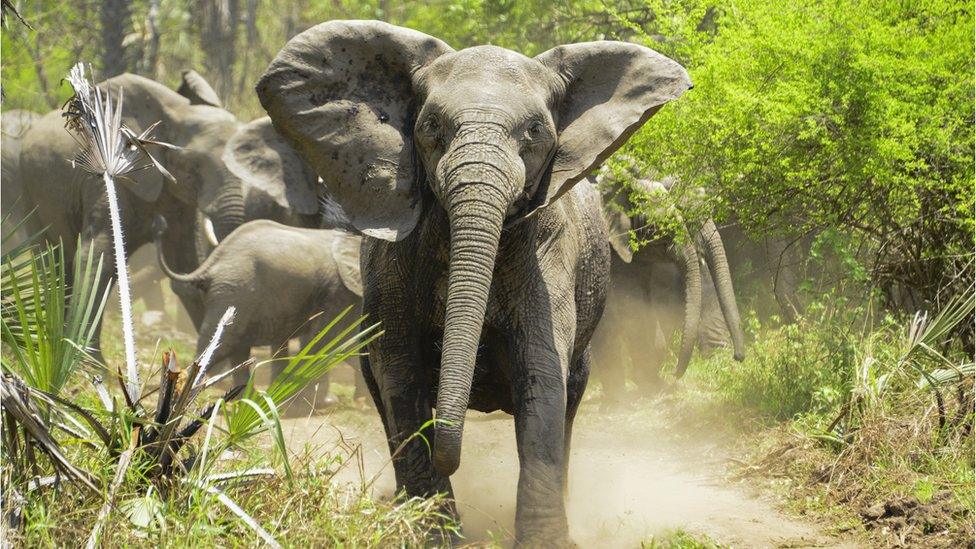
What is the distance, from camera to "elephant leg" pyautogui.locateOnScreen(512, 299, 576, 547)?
5750 millimetres

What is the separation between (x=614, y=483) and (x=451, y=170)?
146 inches

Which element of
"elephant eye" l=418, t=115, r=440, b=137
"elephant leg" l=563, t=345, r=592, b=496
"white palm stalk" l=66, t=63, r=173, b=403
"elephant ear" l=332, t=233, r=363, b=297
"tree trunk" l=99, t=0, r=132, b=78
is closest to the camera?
"white palm stalk" l=66, t=63, r=173, b=403

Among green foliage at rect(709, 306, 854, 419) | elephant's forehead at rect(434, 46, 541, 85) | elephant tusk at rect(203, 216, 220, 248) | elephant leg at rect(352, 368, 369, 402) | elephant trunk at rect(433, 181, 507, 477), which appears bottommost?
elephant leg at rect(352, 368, 369, 402)

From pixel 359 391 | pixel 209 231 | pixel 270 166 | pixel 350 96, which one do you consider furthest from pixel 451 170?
pixel 209 231

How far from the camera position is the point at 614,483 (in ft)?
28.0

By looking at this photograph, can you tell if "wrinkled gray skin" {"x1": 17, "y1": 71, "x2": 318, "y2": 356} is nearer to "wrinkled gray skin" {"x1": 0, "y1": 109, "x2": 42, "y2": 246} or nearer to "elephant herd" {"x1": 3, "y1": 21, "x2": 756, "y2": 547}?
"wrinkled gray skin" {"x1": 0, "y1": 109, "x2": 42, "y2": 246}

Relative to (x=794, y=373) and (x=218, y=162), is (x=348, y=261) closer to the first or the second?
(x=218, y=162)

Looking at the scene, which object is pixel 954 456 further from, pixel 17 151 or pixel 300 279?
pixel 17 151

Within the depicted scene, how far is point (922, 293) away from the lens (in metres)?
8.80

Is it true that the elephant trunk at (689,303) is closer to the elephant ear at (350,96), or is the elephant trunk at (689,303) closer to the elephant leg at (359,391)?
the elephant leg at (359,391)

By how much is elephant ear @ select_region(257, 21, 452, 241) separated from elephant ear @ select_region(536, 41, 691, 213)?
608 mm

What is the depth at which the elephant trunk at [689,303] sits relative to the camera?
32.7 ft

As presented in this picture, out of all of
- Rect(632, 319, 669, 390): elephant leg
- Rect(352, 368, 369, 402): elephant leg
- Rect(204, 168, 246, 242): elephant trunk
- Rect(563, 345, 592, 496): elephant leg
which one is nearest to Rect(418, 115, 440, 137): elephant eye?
Rect(563, 345, 592, 496): elephant leg

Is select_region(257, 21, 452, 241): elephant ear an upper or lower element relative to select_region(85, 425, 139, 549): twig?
upper
